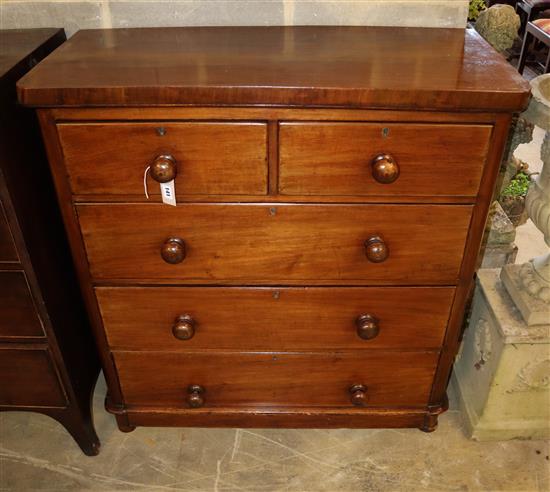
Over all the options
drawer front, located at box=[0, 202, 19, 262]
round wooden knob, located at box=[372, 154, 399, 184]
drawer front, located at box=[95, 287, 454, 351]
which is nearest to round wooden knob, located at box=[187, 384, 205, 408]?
drawer front, located at box=[95, 287, 454, 351]

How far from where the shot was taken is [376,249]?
123 cm

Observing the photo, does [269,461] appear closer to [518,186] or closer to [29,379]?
[29,379]

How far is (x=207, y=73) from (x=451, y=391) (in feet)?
4.37

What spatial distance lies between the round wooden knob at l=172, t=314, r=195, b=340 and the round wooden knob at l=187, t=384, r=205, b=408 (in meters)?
0.22

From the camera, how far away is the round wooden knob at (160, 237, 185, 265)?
124cm

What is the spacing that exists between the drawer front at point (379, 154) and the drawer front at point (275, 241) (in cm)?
5

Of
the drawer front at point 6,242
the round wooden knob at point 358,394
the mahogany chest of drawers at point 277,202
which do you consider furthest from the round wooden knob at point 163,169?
the round wooden knob at point 358,394

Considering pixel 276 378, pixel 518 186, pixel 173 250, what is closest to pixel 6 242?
pixel 173 250

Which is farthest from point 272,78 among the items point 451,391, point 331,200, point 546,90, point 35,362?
point 451,391

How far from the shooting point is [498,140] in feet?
3.65

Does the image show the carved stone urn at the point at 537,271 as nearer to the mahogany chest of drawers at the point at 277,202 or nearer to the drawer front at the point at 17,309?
the mahogany chest of drawers at the point at 277,202

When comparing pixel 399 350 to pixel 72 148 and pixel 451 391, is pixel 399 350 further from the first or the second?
pixel 72 148

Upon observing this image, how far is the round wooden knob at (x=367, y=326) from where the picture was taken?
4.51ft

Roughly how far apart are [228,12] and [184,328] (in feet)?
2.74
